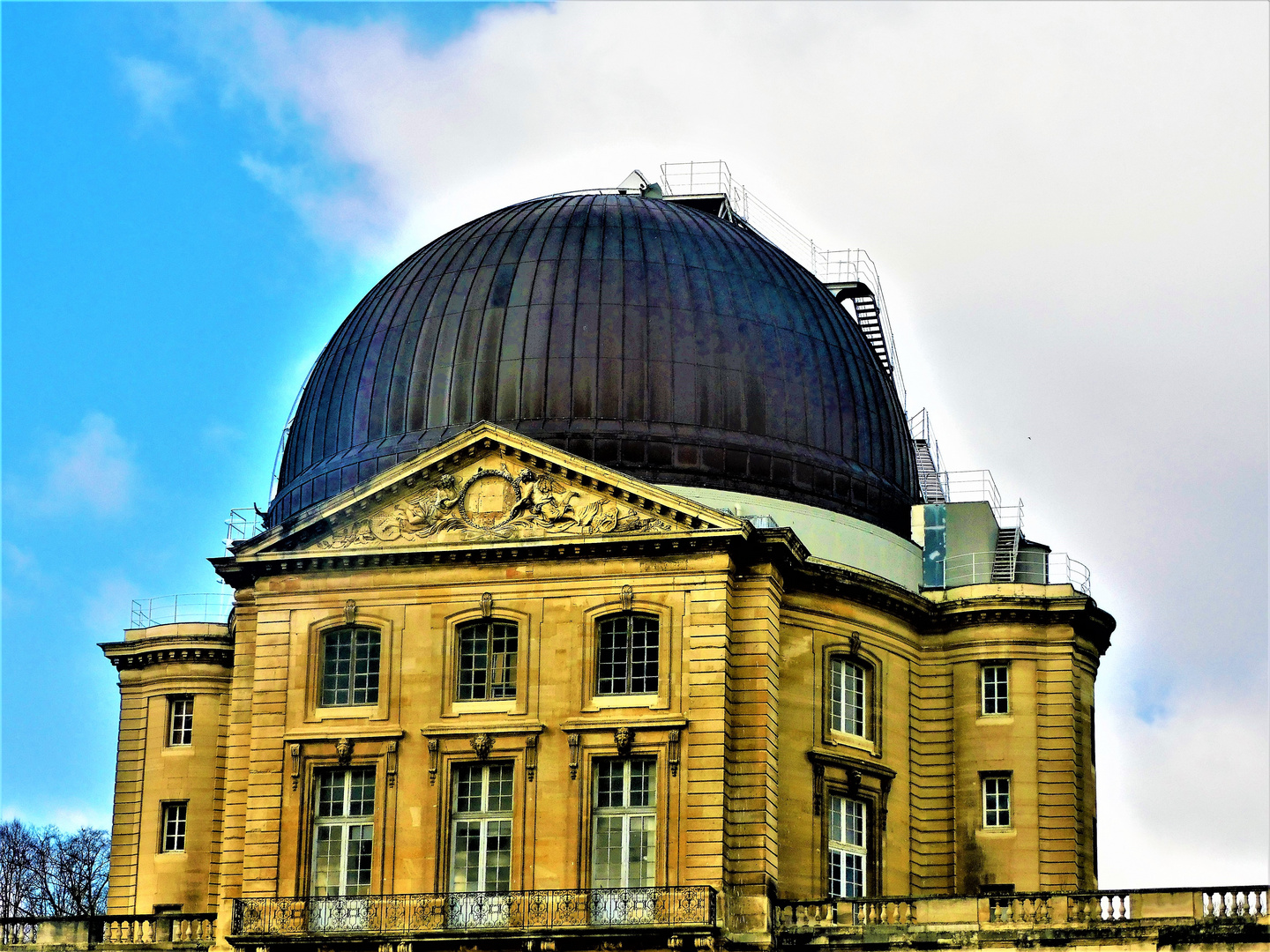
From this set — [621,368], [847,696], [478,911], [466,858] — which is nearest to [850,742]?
[847,696]

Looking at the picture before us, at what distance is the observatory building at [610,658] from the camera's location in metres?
58.9

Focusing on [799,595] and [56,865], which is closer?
[799,595]

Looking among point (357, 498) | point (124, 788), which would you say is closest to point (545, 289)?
point (357, 498)

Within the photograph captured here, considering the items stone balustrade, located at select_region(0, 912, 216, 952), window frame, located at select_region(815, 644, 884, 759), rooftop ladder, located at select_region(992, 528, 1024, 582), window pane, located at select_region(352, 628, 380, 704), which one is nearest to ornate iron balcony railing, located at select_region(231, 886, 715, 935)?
stone balustrade, located at select_region(0, 912, 216, 952)

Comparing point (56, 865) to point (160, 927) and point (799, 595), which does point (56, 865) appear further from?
point (799, 595)

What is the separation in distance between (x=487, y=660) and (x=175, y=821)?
1316cm

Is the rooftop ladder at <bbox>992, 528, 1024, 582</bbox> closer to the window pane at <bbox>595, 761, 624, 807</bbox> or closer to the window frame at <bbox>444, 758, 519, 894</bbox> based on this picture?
the window pane at <bbox>595, 761, 624, 807</bbox>

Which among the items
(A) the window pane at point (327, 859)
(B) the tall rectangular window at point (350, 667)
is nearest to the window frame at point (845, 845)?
(B) the tall rectangular window at point (350, 667)

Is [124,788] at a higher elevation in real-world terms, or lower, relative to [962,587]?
lower

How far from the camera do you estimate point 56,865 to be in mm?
93125

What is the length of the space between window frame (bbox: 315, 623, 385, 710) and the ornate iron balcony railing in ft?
16.7

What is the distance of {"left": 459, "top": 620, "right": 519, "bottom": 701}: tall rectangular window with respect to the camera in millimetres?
61094

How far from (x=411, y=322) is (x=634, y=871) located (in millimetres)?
18117

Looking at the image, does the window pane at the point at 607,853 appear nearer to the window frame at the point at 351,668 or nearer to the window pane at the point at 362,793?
the window pane at the point at 362,793
